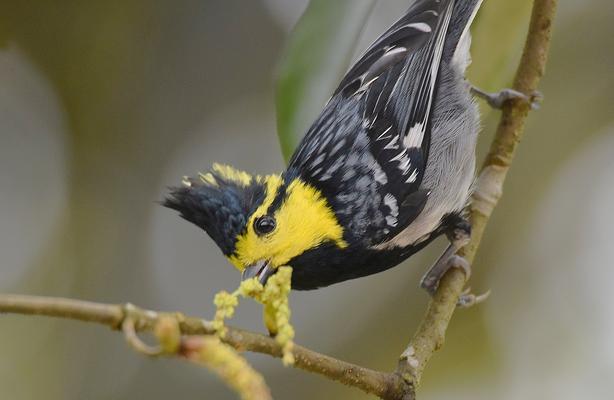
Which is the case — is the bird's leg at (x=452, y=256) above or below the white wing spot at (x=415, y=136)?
below

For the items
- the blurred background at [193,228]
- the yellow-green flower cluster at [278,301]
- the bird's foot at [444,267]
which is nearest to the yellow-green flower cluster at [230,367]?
the yellow-green flower cluster at [278,301]

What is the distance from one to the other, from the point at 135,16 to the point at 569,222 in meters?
2.46

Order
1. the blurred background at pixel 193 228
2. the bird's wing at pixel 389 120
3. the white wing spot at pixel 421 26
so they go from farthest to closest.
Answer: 1. the blurred background at pixel 193 228
2. the white wing spot at pixel 421 26
3. the bird's wing at pixel 389 120

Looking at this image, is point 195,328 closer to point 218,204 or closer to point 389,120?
point 218,204

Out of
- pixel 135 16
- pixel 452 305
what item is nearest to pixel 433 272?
pixel 452 305

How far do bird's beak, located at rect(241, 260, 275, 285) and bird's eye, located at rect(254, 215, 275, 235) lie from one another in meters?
0.07

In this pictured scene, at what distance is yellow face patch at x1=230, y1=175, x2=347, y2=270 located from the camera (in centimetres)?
195

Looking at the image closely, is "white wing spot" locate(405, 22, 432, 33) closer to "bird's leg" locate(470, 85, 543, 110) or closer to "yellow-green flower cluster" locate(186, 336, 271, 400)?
"bird's leg" locate(470, 85, 543, 110)

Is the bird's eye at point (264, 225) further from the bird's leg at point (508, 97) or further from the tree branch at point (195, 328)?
the bird's leg at point (508, 97)

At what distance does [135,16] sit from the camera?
14.5ft

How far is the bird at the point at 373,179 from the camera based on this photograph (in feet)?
6.56

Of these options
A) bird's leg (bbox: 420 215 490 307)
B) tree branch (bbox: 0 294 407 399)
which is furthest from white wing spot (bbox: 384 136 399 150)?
tree branch (bbox: 0 294 407 399)

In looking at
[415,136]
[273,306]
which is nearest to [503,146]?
[415,136]

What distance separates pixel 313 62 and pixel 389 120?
39cm
